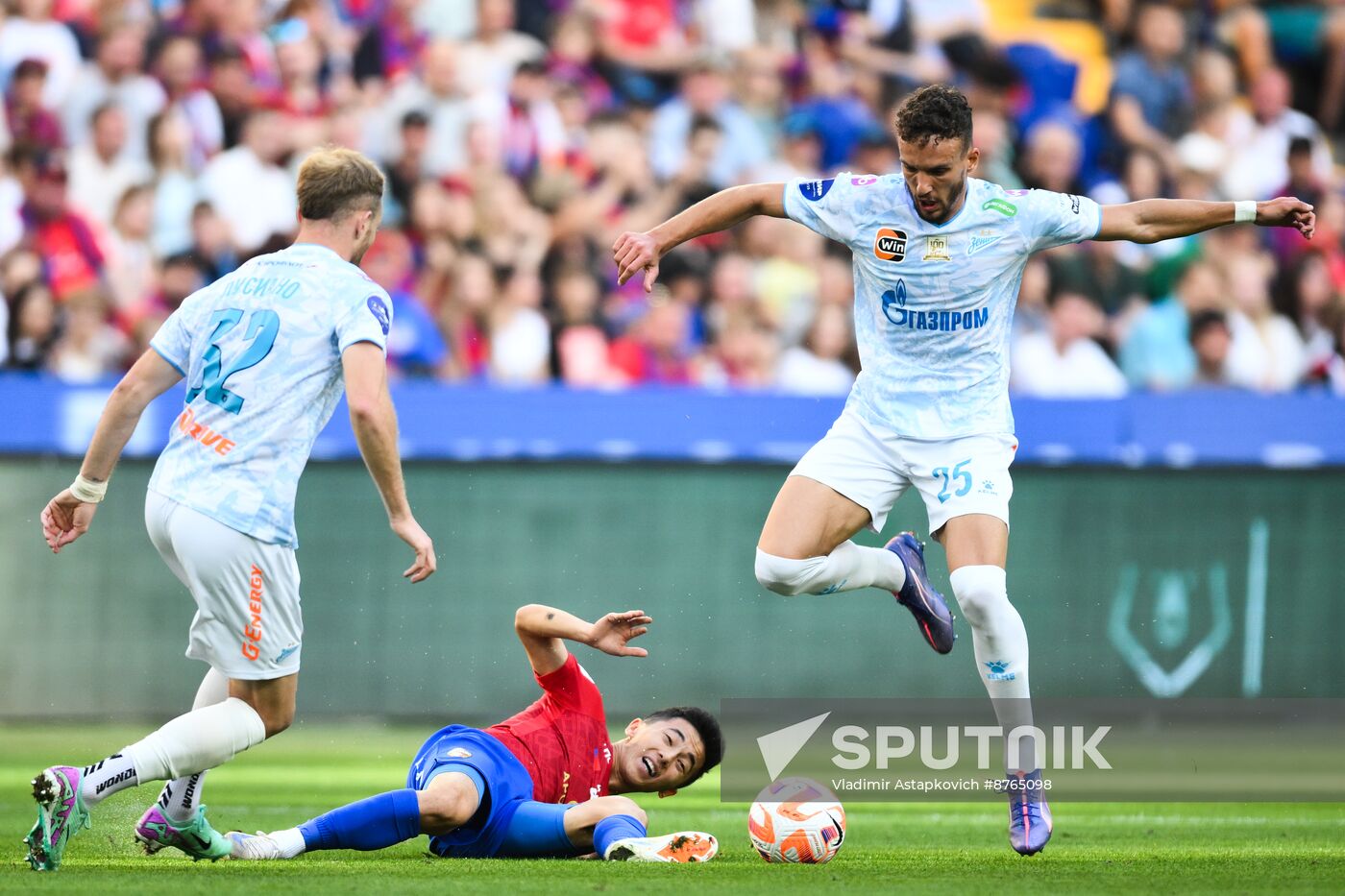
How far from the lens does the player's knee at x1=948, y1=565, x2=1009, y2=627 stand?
21.3ft

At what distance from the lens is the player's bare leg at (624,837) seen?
20.1 feet

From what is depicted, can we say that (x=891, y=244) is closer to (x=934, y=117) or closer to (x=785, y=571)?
(x=934, y=117)

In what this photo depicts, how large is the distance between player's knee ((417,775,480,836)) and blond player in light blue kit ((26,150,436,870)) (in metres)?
0.55

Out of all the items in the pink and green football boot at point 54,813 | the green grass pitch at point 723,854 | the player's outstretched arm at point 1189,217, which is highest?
the player's outstretched arm at point 1189,217

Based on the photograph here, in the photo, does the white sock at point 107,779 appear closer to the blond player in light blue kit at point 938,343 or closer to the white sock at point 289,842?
the white sock at point 289,842

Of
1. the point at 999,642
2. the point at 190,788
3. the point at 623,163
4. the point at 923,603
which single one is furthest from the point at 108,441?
the point at 623,163

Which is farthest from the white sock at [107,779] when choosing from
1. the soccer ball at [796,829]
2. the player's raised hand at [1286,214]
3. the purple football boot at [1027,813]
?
the player's raised hand at [1286,214]

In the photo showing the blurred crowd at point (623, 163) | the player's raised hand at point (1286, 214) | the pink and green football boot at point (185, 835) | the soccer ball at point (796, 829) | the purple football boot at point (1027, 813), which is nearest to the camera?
the pink and green football boot at point (185, 835)

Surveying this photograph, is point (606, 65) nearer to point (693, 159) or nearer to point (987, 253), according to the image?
point (693, 159)

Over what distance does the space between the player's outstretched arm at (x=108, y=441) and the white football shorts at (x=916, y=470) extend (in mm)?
2508

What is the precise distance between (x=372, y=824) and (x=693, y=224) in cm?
245

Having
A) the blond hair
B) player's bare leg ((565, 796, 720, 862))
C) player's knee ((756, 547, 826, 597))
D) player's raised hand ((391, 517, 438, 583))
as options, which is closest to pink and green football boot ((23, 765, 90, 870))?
player's raised hand ((391, 517, 438, 583))

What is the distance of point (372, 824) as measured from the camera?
6012 mm

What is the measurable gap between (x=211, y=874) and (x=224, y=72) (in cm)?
900
